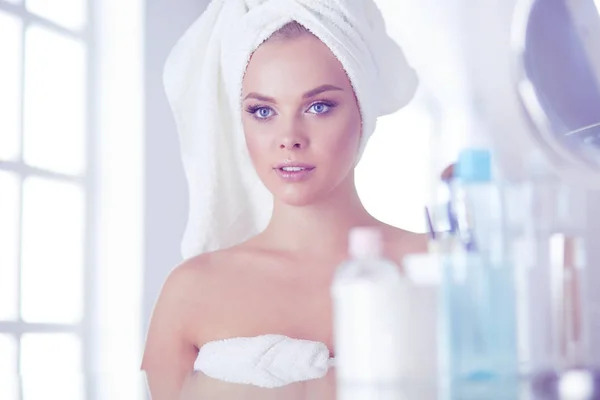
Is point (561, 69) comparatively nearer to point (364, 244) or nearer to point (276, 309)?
point (364, 244)

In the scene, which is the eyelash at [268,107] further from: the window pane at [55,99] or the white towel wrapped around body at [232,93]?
the window pane at [55,99]

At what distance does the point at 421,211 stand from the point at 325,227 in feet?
0.50

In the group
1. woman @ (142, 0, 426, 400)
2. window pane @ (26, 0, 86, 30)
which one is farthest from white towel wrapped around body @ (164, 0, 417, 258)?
window pane @ (26, 0, 86, 30)

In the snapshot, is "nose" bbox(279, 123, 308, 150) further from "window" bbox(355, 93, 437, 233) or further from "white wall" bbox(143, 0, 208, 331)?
"white wall" bbox(143, 0, 208, 331)

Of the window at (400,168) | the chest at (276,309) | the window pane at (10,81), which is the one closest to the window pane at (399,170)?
the window at (400,168)

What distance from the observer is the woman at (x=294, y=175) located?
134 cm

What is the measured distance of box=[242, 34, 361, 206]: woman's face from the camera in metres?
1.34

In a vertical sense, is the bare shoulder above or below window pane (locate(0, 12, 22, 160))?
below

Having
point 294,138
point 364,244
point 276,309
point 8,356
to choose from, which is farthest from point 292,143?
point 8,356

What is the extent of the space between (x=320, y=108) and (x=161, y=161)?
305 mm

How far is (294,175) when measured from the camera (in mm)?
1364

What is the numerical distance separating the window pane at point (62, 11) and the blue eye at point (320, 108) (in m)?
0.50

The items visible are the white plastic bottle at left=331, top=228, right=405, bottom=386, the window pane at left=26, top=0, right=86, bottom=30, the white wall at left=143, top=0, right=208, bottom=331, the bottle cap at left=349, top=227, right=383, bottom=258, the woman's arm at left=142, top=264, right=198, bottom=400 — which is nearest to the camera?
the white plastic bottle at left=331, top=228, right=405, bottom=386

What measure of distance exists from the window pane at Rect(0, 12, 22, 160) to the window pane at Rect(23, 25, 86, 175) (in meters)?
0.01
